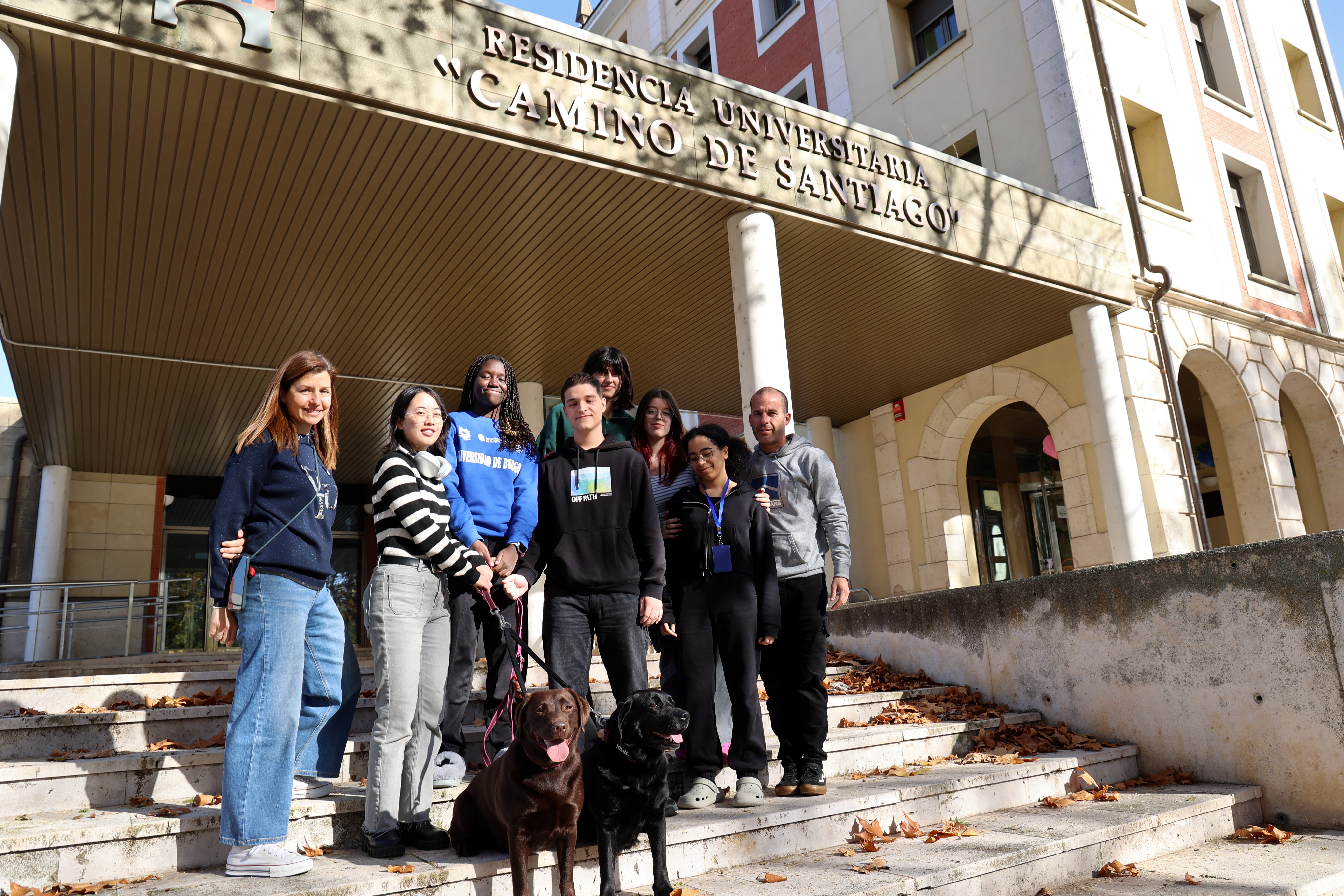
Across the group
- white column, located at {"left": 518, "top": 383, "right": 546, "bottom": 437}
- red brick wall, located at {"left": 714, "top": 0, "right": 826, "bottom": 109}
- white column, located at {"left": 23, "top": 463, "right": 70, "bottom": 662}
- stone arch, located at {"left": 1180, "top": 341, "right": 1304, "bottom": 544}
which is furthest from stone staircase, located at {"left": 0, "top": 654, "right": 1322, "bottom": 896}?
red brick wall, located at {"left": 714, "top": 0, "right": 826, "bottom": 109}

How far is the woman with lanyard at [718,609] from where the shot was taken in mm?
4125

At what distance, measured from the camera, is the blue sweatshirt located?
12.8 feet

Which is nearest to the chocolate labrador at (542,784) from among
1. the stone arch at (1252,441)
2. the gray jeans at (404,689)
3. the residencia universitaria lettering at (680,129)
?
the gray jeans at (404,689)

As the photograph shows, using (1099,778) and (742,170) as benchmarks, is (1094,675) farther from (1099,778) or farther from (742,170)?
(742,170)

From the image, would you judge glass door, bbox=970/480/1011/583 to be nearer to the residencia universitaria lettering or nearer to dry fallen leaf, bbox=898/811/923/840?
the residencia universitaria lettering

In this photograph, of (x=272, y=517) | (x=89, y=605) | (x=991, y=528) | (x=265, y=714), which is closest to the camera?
(x=265, y=714)

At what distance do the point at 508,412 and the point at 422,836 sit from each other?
1.85 metres

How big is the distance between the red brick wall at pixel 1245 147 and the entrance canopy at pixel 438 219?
13.4ft

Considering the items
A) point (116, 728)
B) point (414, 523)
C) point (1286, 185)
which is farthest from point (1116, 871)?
point (1286, 185)

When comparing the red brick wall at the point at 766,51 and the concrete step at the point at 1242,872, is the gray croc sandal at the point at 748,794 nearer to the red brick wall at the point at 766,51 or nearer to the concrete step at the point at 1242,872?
the concrete step at the point at 1242,872

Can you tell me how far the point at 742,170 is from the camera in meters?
7.69

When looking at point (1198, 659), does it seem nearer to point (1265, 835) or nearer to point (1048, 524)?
point (1265, 835)

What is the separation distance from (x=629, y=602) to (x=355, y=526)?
14.6m

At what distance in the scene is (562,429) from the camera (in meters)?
4.51
